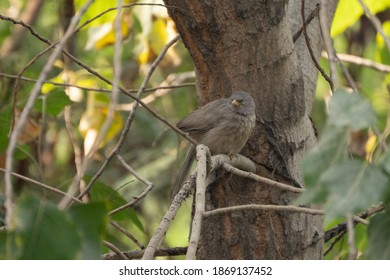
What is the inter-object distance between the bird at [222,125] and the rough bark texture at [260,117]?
0.39 ft

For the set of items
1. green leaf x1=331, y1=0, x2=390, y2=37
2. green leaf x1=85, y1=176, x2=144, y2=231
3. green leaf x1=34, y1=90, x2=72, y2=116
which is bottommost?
green leaf x1=85, y1=176, x2=144, y2=231

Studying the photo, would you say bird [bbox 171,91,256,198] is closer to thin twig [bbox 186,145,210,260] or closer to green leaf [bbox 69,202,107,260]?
thin twig [bbox 186,145,210,260]

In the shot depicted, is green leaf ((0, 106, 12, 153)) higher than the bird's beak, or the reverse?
the bird's beak

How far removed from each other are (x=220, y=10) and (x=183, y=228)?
11.1ft

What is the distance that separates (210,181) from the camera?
3258mm

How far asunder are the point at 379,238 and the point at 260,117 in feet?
5.29

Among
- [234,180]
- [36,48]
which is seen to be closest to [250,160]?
[234,180]

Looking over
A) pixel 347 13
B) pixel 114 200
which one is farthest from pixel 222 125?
pixel 114 200

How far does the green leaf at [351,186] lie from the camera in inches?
59.2

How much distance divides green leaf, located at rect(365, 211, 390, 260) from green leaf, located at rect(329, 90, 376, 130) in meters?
0.26

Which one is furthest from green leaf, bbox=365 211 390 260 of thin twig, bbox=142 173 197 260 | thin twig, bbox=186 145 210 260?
thin twig, bbox=142 173 197 260

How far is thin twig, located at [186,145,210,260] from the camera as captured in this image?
6.15 feet
